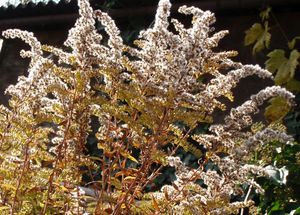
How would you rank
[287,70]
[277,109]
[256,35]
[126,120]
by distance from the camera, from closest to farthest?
1. [126,120]
2. [277,109]
3. [287,70]
4. [256,35]

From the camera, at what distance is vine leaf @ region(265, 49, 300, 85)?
3.08 meters

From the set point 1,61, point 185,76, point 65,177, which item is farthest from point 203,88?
point 1,61

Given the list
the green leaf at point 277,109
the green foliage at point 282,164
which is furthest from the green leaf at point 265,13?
the green leaf at point 277,109

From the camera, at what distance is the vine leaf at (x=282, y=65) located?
3078 millimetres

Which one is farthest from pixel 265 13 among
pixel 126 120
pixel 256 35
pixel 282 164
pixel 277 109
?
pixel 126 120

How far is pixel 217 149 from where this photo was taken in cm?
149

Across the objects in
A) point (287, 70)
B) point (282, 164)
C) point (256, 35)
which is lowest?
point (282, 164)

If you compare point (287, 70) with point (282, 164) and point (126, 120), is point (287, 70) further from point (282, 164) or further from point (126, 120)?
point (126, 120)

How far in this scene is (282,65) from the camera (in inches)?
124

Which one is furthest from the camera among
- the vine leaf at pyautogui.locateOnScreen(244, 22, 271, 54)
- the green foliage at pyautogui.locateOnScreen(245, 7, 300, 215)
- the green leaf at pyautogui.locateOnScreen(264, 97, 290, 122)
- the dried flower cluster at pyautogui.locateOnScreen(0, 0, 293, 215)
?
the vine leaf at pyautogui.locateOnScreen(244, 22, 271, 54)

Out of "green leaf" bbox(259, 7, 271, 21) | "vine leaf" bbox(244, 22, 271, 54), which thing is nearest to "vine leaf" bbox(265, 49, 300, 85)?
"vine leaf" bbox(244, 22, 271, 54)

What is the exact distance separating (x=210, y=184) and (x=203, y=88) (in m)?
0.26

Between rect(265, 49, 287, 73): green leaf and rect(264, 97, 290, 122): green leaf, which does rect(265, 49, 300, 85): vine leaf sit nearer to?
rect(265, 49, 287, 73): green leaf

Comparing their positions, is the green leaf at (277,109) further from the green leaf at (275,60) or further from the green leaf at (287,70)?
the green leaf at (275,60)
